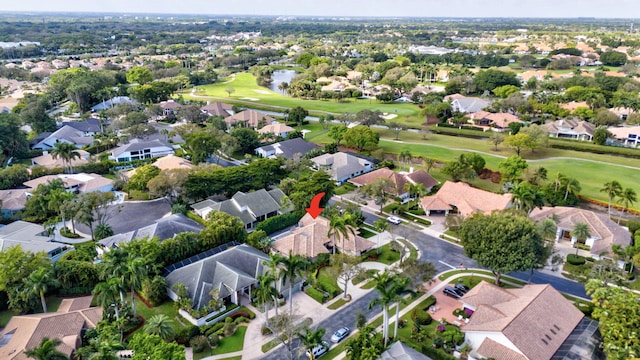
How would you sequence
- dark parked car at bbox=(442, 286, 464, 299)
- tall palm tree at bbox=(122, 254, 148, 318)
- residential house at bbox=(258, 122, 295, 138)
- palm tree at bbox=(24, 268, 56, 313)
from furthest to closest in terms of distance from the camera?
1. residential house at bbox=(258, 122, 295, 138)
2. dark parked car at bbox=(442, 286, 464, 299)
3. palm tree at bbox=(24, 268, 56, 313)
4. tall palm tree at bbox=(122, 254, 148, 318)

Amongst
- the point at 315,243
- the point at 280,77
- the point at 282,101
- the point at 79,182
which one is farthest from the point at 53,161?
the point at 280,77

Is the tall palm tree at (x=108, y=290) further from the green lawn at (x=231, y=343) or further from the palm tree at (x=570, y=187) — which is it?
the palm tree at (x=570, y=187)

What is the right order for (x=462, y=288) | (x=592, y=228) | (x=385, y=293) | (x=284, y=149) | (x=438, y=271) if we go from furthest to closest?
1. (x=284, y=149)
2. (x=592, y=228)
3. (x=438, y=271)
4. (x=462, y=288)
5. (x=385, y=293)

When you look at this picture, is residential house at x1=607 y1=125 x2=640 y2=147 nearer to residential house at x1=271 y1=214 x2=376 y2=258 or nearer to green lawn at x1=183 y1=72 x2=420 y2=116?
green lawn at x1=183 y1=72 x2=420 y2=116

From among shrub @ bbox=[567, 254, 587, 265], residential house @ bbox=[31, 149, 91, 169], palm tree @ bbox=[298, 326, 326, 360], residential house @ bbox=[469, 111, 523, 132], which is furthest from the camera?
residential house @ bbox=[469, 111, 523, 132]

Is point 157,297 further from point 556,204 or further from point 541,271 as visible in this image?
point 556,204

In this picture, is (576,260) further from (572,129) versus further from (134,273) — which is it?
(572,129)

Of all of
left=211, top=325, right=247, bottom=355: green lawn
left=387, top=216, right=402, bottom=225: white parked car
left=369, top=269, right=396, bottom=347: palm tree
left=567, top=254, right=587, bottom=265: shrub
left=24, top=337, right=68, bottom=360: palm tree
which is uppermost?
left=369, top=269, right=396, bottom=347: palm tree

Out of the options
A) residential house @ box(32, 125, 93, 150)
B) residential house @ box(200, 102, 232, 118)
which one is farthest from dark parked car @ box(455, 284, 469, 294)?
residential house @ box(200, 102, 232, 118)
